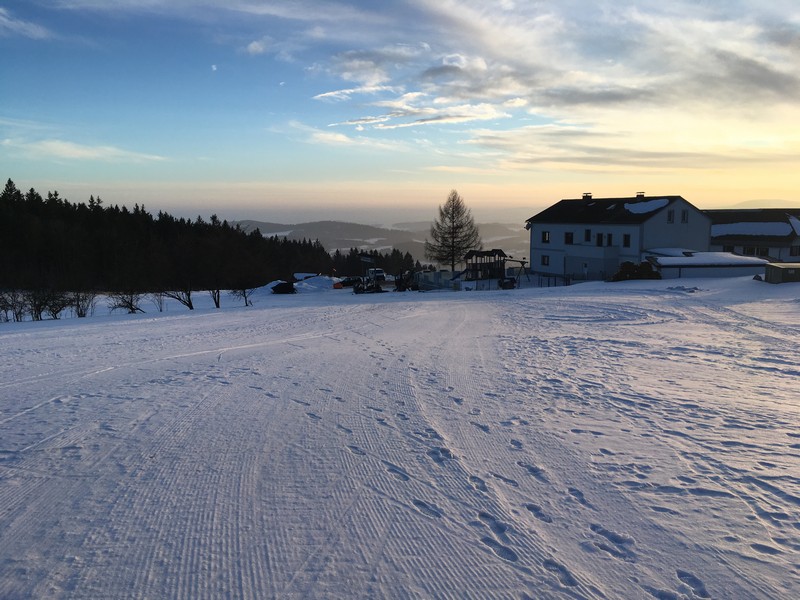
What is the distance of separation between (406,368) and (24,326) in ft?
50.4

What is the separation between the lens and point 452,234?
62.1 m

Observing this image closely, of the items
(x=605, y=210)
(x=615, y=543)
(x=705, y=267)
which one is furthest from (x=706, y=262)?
(x=615, y=543)

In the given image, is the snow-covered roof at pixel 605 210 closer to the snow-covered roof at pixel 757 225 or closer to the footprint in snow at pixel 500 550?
the snow-covered roof at pixel 757 225

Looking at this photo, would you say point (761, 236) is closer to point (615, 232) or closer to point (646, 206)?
point (646, 206)

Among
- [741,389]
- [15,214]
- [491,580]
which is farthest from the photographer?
[15,214]

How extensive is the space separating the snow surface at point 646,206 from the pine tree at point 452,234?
68.3 ft

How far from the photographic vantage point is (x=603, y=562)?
439cm

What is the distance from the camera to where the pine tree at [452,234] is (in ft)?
203

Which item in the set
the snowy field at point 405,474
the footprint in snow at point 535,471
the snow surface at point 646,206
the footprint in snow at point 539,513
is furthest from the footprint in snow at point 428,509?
the snow surface at point 646,206

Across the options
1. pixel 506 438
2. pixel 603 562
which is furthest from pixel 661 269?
pixel 603 562

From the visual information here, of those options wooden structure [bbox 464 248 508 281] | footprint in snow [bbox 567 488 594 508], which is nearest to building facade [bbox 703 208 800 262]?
wooden structure [bbox 464 248 508 281]

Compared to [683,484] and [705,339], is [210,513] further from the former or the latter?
[705,339]

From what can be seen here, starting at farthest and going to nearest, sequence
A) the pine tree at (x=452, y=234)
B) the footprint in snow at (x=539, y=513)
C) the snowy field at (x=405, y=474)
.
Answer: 1. the pine tree at (x=452, y=234)
2. the footprint in snow at (x=539, y=513)
3. the snowy field at (x=405, y=474)

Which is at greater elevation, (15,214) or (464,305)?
(15,214)
